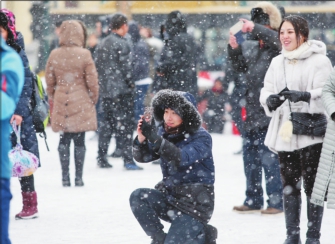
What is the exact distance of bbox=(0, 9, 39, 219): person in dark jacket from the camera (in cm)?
613

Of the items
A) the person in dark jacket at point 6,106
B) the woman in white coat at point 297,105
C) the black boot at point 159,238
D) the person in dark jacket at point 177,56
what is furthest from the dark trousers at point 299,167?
the person in dark jacket at point 177,56

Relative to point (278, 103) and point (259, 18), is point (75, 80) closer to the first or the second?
point (259, 18)

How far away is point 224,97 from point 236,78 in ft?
14.4

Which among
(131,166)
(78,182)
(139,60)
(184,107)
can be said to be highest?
(184,107)

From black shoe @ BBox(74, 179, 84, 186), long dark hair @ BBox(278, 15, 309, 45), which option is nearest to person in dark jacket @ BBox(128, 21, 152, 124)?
black shoe @ BBox(74, 179, 84, 186)

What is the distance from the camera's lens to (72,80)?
857cm

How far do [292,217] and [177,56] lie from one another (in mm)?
4665

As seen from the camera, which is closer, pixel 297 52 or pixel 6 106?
pixel 6 106

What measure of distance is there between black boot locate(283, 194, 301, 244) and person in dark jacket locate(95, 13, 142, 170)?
15.1 feet

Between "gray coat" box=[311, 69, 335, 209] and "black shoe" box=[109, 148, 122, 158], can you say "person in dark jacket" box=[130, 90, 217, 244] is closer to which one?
"gray coat" box=[311, 69, 335, 209]

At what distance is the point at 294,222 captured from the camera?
5.59 m

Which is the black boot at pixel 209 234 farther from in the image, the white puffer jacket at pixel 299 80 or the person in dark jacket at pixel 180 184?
the white puffer jacket at pixel 299 80

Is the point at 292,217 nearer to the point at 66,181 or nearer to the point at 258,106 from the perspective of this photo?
the point at 258,106

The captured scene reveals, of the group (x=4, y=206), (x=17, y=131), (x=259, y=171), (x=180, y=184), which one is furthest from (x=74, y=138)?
(x=4, y=206)
